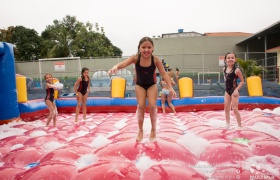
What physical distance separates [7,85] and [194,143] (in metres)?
4.14

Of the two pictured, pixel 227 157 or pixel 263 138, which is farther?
pixel 263 138

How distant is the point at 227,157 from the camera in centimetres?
224

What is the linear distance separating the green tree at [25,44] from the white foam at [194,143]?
32.6m

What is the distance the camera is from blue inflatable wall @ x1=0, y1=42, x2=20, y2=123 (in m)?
4.96

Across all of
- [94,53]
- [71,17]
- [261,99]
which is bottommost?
[261,99]

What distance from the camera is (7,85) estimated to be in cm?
502

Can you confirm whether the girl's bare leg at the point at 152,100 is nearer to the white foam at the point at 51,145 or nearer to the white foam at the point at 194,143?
the white foam at the point at 194,143

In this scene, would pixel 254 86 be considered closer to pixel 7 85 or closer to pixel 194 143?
pixel 194 143

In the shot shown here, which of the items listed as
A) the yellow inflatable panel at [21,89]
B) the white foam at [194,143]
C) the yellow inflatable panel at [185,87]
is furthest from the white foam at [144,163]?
the yellow inflatable panel at [185,87]

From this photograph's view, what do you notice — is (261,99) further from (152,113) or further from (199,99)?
(152,113)

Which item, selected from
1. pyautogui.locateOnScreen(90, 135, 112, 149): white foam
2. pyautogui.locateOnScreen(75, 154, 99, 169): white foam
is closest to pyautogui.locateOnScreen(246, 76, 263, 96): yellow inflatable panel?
pyautogui.locateOnScreen(90, 135, 112, 149): white foam

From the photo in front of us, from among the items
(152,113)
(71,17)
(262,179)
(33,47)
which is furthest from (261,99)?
(33,47)

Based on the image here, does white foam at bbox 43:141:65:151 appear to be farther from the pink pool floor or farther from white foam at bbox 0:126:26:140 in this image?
white foam at bbox 0:126:26:140

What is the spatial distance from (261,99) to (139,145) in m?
5.66
